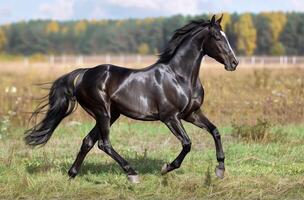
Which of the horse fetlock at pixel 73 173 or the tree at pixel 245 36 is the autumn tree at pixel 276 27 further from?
the horse fetlock at pixel 73 173

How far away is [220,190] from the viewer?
291 inches

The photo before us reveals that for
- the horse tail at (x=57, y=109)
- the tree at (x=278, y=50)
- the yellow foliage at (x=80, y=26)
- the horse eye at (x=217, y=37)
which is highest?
the horse eye at (x=217, y=37)

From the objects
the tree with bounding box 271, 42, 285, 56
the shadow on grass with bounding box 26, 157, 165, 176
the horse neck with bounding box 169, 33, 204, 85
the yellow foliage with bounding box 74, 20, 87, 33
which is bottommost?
the tree with bounding box 271, 42, 285, 56

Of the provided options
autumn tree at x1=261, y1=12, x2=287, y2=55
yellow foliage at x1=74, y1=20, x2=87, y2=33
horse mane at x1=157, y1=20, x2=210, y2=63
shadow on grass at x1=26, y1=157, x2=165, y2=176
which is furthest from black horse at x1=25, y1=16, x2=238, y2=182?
yellow foliage at x1=74, y1=20, x2=87, y2=33

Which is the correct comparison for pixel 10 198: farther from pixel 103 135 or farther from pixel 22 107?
pixel 22 107

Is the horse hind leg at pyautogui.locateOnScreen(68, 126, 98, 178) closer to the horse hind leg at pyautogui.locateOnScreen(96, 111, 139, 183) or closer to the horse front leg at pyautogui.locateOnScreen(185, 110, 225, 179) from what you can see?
the horse hind leg at pyautogui.locateOnScreen(96, 111, 139, 183)

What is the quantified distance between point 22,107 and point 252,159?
8038mm

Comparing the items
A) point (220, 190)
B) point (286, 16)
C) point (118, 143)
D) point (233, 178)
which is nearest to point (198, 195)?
point (220, 190)

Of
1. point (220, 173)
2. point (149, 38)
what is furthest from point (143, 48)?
point (220, 173)

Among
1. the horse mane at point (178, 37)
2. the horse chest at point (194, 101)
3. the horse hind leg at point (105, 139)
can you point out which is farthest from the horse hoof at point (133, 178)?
the horse mane at point (178, 37)

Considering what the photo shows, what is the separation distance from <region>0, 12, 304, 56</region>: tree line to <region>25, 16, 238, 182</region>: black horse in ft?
295

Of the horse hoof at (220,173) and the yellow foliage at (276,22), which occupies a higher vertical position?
the horse hoof at (220,173)

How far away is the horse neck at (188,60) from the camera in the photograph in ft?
27.0

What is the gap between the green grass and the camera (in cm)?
737
